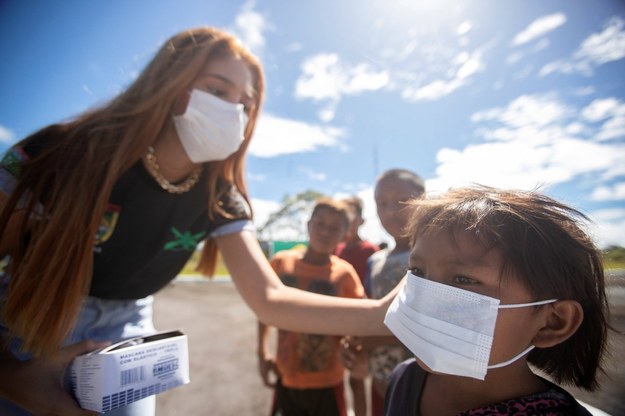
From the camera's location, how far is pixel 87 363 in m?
0.83

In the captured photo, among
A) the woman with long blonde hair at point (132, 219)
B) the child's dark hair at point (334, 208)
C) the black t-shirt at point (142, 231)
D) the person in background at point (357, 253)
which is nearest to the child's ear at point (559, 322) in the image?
the woman with long blonde hair at point (132, 219)

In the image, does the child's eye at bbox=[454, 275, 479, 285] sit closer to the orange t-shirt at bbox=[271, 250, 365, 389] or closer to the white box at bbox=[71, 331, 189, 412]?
→ the white box at bbox=[71, 331, 189, 412]

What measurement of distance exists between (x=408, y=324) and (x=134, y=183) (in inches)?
46.4

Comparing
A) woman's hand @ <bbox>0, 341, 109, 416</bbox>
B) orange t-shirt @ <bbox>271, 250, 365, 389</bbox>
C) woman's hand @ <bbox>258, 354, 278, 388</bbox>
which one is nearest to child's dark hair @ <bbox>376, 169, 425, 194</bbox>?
orange t-shirt @ <bbox>271, 250, 365, 389</bbox>

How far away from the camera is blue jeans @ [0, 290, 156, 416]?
107cm

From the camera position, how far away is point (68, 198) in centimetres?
105

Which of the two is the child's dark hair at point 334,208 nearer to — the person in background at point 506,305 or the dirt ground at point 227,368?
the dirt ground at point 227,368

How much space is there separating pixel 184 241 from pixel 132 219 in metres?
0.23

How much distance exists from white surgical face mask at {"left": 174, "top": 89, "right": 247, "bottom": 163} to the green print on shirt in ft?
1.16

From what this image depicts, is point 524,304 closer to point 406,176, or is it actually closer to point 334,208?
point 406,176

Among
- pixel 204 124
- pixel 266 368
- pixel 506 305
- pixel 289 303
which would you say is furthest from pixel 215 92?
pixel 266 368

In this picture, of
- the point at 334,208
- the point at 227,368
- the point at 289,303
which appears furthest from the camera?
the point at 227,368

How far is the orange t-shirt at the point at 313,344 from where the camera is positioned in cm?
235

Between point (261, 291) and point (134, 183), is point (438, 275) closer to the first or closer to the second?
point (261, 291)
